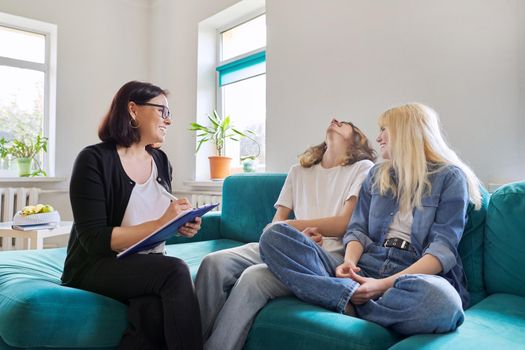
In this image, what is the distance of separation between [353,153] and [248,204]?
76 centimetres

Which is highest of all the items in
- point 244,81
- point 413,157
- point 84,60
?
point 84,60

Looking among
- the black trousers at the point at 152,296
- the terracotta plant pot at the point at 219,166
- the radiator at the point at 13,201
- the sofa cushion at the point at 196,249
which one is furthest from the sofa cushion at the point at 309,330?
the radiator at the point at 13,201

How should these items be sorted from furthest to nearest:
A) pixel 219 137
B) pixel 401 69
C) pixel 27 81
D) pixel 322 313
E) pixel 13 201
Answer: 1. pixel 27 81
2. pixel 219 137
3. pixel 13 201
4. pixel 401 69
5. pixel 322 313

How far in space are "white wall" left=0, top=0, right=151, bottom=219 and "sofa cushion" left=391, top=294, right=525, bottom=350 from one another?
3531mm

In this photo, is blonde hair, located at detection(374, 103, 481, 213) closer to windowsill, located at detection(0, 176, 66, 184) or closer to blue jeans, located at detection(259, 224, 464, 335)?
blue jeans, located at detection(259, 224, 464, 335)

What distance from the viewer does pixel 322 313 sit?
44.2 inches

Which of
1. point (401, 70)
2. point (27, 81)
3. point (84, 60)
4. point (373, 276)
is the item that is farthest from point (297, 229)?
point (27, 81)

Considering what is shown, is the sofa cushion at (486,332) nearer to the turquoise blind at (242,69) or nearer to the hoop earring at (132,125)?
the hoop earring at (132,125)

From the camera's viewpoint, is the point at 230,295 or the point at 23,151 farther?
the point at 23,151

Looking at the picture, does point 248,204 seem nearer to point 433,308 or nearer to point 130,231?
point 130,231

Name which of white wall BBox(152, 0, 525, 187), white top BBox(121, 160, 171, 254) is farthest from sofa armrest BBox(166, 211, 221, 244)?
white top BBox(121, 160, 171, 254)

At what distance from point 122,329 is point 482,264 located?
1199 mm

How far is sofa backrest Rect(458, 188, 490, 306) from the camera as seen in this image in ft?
4.55

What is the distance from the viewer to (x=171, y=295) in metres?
1.18
